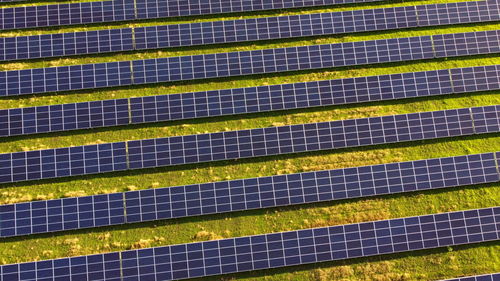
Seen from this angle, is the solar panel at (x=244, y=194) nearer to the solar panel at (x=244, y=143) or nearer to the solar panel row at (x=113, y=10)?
the solar panel at (x=244, y=143)

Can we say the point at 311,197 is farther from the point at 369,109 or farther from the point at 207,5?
the point at 207,5

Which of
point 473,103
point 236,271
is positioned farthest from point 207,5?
point 473,103

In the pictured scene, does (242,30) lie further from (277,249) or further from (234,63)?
(277,249)

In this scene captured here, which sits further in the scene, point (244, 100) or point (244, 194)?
point (244, 100)

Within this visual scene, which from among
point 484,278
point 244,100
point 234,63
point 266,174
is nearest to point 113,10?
point 234,63

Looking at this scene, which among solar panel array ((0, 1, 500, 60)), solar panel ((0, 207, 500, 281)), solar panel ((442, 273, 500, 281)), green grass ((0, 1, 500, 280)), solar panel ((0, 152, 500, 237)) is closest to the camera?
solar panel ((0, 207, 500, 281))

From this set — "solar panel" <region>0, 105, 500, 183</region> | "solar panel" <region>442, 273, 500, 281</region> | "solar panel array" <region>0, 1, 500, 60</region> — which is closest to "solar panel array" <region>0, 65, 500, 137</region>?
"solar panel" <region>0, 105, 500, 183</region>

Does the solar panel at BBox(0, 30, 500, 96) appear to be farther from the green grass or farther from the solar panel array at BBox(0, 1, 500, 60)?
the solar panel array at BBox(0, 1, 500, 60)
